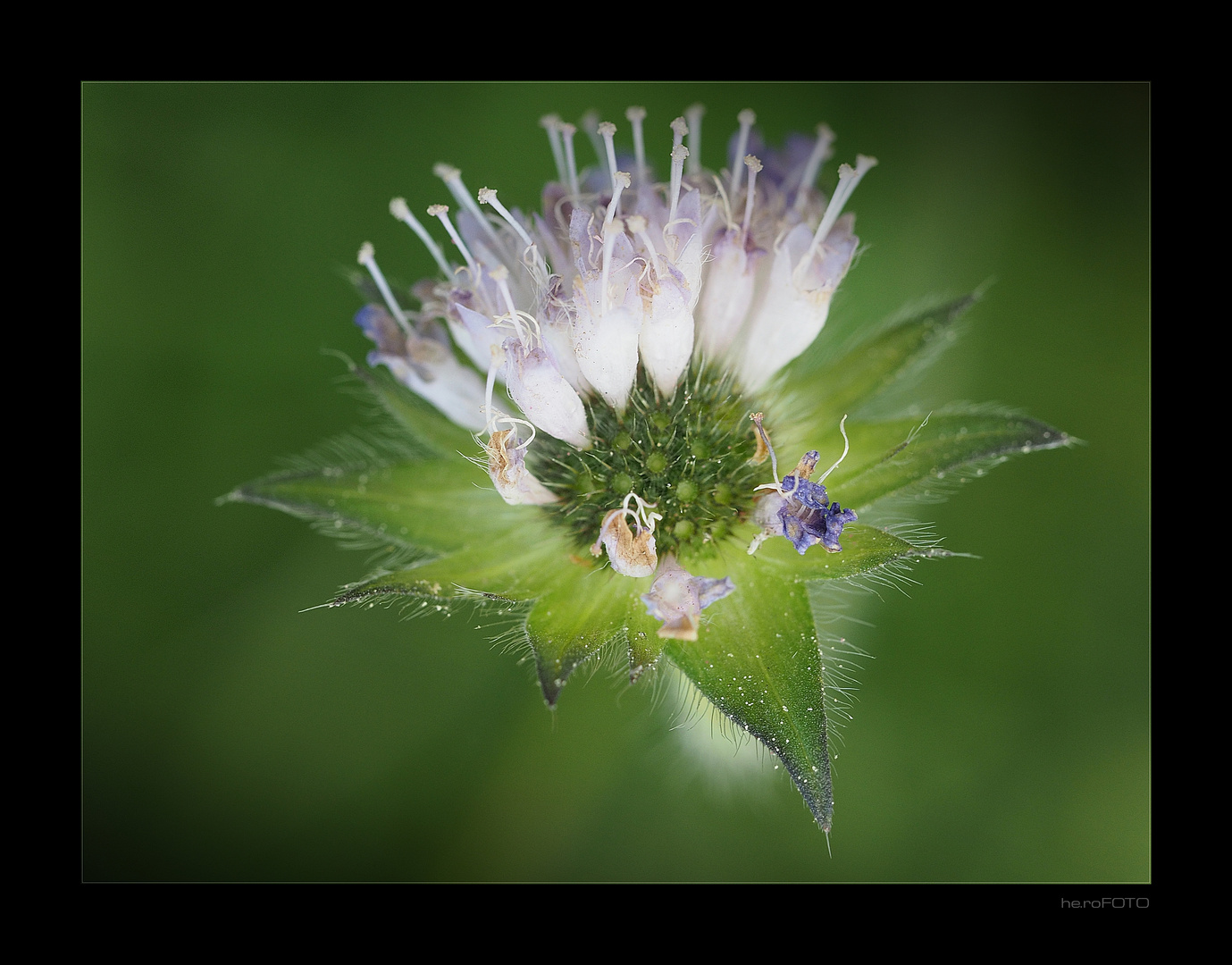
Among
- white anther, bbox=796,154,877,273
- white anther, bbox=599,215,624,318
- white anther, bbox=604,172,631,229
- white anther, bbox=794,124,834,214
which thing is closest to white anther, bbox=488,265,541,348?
white anther, bbox=599,215,624,318

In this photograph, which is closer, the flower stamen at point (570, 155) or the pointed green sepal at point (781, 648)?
the pointed green sepal at point (781, 648)

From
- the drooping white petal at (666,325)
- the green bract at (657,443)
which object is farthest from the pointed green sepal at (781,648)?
the drooping white petal at (666,325)

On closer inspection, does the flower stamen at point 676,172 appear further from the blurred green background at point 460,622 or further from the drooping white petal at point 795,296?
the blurred green background at point 460,622

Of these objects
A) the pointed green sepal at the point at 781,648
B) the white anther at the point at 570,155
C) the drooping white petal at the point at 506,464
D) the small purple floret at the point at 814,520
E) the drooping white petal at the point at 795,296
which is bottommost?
the pointed green sepal at the point at 781,648

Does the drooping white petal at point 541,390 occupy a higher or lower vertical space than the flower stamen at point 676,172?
lower

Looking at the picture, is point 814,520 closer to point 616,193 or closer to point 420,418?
point 616,193

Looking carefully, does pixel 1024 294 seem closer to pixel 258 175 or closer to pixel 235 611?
pixel 258 175
